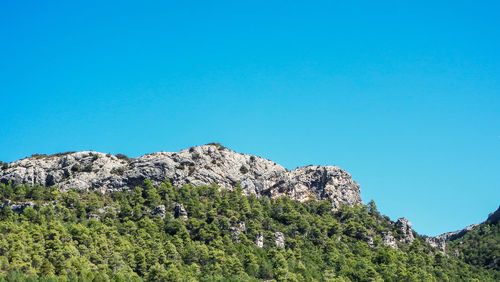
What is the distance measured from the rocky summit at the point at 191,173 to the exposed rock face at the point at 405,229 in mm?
16437

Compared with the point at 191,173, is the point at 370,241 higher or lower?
lower

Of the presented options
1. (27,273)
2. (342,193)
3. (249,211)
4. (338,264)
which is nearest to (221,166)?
(249,211)

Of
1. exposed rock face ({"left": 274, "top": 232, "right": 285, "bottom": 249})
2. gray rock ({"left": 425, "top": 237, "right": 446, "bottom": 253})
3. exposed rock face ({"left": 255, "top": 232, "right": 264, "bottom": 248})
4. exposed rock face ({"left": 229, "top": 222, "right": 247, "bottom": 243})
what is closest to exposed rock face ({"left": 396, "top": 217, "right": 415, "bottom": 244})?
gray rock ({"left": 425, "top": 237, "right": 446, "bottom": 253})

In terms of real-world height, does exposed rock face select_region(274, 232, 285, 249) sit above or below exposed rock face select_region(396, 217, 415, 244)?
below

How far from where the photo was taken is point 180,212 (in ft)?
505

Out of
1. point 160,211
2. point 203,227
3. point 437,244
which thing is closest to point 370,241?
point 437,244

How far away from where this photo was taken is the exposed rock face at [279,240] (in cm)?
14962

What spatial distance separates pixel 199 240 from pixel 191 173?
34266mm

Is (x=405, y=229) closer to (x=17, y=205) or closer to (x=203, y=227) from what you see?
(x=203, y=227)

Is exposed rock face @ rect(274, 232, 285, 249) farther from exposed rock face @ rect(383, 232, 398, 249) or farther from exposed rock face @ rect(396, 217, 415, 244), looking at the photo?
exposed rock face @ rect(396, 217, 415, 244)

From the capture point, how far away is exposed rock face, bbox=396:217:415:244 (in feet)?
564

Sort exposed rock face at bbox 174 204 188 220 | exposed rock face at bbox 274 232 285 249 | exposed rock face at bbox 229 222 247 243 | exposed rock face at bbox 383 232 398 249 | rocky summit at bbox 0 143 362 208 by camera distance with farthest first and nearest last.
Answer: exposed rock face at bbox 383 232 398 249, rocky summit at bbox 0 143 362 208, exposed rock face at bbox 174 204 188 220, exposed rock face at bbox 274 232 285 249, exposed rock face at bbox 229 222 247 243

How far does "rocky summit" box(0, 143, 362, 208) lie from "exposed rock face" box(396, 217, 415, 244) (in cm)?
1644

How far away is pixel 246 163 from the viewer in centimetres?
19012
